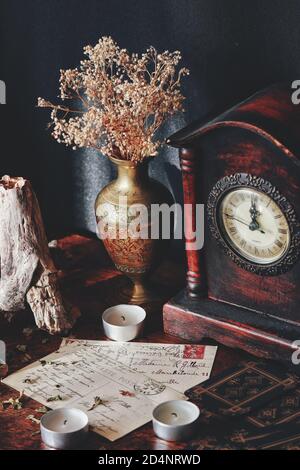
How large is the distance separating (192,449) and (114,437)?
0.50 feet

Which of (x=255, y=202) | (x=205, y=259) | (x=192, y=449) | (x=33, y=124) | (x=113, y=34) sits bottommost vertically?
(x=192, y=449)

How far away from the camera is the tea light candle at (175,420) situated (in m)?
1.60

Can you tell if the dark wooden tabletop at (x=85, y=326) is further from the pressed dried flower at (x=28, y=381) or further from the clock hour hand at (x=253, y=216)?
the clock hour hand at (x=253, y=216)

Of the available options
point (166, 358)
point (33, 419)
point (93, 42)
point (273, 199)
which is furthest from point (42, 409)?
point (93, 42)

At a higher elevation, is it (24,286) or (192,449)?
(24,286)

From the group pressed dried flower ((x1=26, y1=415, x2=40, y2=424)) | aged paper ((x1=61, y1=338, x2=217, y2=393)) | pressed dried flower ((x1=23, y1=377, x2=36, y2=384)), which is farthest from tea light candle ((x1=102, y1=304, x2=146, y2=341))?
pressed dried flower ((x1=26, y1=415, x2=40, y2=424))

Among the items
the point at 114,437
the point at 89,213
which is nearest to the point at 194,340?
the point at 114,437

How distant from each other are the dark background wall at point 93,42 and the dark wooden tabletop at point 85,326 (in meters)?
0.19

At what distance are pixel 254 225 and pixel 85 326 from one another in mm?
499

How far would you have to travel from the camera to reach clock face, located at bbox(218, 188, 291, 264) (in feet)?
5.86

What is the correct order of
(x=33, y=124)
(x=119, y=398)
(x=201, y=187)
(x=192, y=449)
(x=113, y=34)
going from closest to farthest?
(x=192, y=449) < (x=119, y=398) < (x=201, y=187) < (x=113, y=34) < (x=33, y=124)

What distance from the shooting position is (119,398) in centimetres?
175

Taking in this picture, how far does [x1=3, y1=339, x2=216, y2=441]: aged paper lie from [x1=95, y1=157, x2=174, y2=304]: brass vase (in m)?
0.22

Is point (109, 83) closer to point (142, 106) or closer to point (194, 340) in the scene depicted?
point (142, 106)
